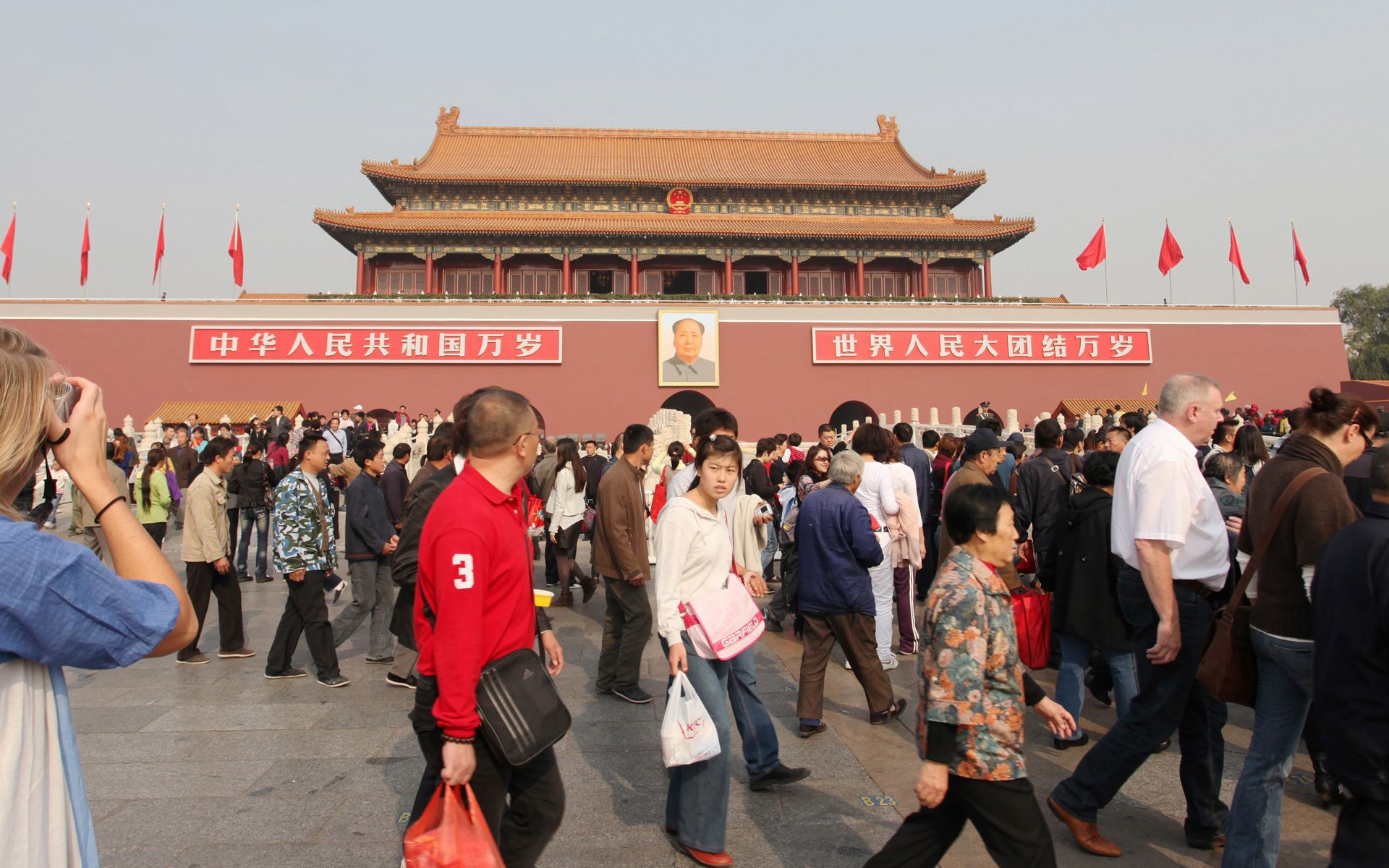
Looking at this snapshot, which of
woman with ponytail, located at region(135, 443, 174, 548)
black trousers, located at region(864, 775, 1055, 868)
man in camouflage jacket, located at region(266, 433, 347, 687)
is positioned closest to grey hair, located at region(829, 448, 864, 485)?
black trousers, located at region(864, 775, 1055, 868)

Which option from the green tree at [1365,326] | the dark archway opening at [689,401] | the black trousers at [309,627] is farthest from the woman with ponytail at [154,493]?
the green tree at [1365,326]

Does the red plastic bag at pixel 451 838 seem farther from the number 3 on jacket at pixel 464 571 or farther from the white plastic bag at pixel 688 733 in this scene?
the white plastic bag at pixel 688 733

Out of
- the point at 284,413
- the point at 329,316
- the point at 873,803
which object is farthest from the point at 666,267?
the point at 873,803

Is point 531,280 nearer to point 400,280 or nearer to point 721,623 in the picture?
point 400,280

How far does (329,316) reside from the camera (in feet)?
69.2

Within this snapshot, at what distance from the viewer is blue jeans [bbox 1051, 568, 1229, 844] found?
9.25ft

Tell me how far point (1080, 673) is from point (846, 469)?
1.32m

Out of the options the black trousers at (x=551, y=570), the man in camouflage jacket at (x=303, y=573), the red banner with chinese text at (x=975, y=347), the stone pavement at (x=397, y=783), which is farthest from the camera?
the red banner with chinese text at (x=975, y=347)

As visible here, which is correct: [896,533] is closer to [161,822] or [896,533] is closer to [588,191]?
[161,822]

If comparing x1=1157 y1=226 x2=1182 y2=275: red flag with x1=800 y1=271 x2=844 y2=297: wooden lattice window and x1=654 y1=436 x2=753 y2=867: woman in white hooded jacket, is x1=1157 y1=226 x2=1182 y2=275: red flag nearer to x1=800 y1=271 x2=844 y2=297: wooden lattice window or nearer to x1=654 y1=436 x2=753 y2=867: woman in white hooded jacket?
x1=800 y1=271 x2=844 y2=297: wooden lattice window

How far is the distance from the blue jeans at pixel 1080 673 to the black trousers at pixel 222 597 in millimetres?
4735

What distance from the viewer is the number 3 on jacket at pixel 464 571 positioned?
205 centimetres

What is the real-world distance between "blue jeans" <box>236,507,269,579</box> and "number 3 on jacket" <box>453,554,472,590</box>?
7.22 m

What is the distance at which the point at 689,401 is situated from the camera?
75.5 ft
